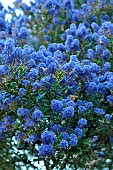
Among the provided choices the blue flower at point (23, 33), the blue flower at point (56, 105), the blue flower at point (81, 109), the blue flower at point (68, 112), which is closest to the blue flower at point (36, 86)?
the blue flower at point (56, 105)

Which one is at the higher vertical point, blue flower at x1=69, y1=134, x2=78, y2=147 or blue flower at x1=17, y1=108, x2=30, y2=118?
blue flower at x1=17, y1=108, x2=30, y2=118

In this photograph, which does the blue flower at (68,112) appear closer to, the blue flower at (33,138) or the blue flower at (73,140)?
the blue flower at (73,140)

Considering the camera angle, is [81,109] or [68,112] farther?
[81,109]

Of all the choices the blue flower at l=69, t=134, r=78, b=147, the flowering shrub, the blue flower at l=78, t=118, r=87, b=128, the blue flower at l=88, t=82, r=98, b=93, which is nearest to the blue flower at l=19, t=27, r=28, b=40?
the flowering shrub

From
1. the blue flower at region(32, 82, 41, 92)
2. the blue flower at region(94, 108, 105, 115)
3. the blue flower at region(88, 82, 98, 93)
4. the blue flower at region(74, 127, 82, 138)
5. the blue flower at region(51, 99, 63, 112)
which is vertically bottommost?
the blue flower at region(74, 127, 82, 138)

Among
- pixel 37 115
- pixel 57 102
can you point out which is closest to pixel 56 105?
pixel 57 102

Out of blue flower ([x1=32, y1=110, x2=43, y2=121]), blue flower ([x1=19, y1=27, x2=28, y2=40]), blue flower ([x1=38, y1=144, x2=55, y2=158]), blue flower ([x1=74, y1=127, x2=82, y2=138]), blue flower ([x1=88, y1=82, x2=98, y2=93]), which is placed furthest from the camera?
blue flower ([x1=19, y1=27, x2=28, y2=40])

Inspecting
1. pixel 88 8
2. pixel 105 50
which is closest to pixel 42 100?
pixel 105 50

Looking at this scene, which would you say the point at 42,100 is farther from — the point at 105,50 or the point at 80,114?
the point at 105,50

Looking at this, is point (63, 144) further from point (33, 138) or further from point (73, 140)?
point (33, 138)

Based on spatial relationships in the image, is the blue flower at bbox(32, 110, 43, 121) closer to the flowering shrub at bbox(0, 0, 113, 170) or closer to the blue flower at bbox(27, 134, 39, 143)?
the flowering shrub at bbox(0, 0, 113, 170)

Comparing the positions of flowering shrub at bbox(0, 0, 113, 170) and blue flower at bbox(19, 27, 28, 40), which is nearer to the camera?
flowering shrub at bbox(0, 0, 113, 170)
